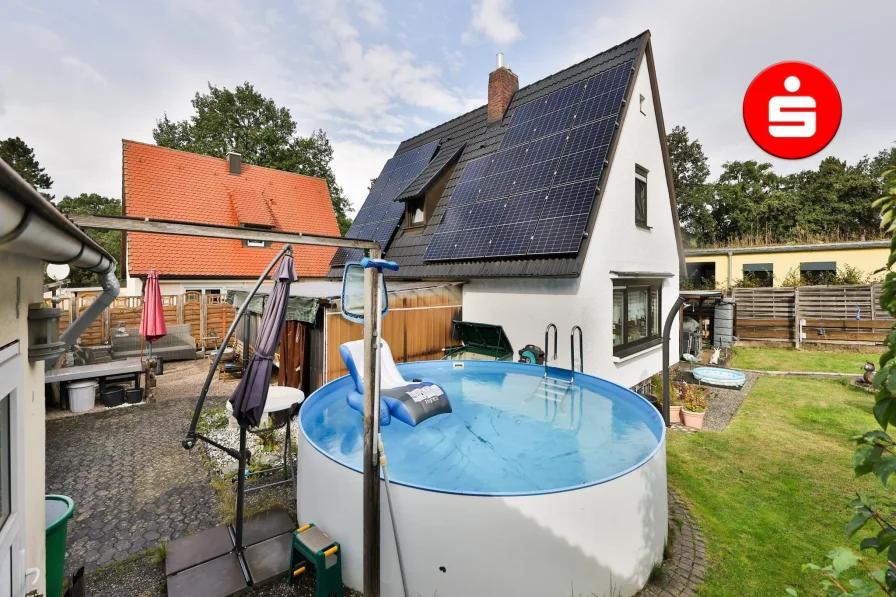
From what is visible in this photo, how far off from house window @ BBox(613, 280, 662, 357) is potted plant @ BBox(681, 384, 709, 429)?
5.77ft

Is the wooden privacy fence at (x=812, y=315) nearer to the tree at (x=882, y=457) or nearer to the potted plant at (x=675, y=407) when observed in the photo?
the potted plant at (x=675, y=407)

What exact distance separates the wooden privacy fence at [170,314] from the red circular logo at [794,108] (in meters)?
18.5

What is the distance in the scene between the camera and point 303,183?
26.7 m

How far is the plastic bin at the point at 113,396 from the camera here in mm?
10492

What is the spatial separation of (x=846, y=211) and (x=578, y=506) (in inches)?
1996

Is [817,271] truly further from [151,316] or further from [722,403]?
[151,316]

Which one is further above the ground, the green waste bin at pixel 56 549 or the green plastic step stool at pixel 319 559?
the green waste bin at pixel 56 549

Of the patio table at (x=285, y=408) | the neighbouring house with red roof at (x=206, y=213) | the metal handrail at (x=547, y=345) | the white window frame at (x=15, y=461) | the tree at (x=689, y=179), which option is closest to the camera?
the white window frame at (x=15, y=461)

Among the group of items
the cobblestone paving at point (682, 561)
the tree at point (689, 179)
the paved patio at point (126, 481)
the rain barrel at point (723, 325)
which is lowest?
the cobblestone paving at point (682, 561)

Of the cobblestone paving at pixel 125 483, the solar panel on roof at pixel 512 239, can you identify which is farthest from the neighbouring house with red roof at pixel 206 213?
the solar panel on roof at pixel 512 239

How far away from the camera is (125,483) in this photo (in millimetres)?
6727

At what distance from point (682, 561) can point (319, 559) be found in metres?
4.38

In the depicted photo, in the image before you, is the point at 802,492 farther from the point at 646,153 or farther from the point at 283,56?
the point at 283,56

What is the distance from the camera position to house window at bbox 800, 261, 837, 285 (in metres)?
20.8
